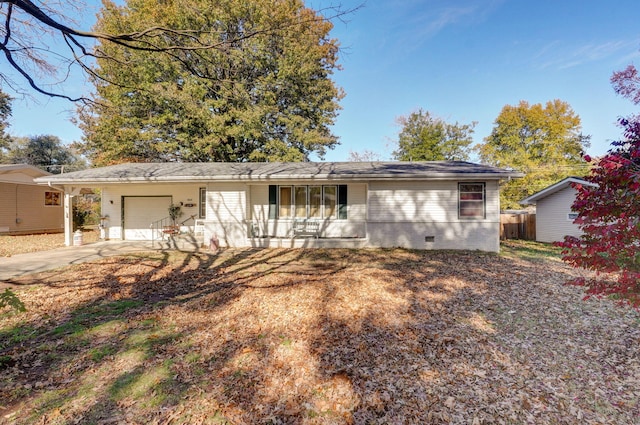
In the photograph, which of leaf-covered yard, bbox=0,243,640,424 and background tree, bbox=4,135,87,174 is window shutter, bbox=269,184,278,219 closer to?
leaf-covered yard, bbox=0,243,640,424

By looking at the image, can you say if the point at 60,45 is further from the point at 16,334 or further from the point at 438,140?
the point at 438,140

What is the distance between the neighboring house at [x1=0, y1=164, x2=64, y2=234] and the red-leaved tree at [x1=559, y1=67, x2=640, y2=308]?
68.0ft

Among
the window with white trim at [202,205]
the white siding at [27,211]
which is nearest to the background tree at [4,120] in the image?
the white siding at [27,211]

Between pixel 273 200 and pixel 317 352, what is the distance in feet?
29.9

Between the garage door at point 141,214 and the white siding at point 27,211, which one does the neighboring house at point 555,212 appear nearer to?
the garage door at point 141,214

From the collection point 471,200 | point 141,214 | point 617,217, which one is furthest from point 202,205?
point 617,217

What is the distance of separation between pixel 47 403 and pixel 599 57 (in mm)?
19972

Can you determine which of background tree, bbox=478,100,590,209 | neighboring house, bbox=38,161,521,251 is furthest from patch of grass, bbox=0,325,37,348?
background tree, bbox=478,100,590,209

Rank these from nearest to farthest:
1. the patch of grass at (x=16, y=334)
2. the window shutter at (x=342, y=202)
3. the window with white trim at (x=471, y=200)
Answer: the patch of grass at (x=16, y=334) → the window with white trim at (x=471, y=200) → the window shutter at (x=342, y=202)

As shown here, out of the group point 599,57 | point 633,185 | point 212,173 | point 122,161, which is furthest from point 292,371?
point 122,161

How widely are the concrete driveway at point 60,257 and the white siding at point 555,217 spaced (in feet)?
59.7

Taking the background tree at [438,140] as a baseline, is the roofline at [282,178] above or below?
below

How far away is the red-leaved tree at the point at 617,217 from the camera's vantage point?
2.76m

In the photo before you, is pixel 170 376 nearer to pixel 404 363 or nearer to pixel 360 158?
pixel 404 363
